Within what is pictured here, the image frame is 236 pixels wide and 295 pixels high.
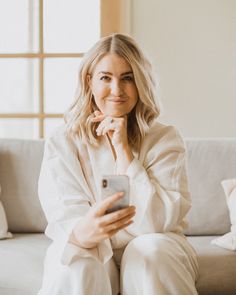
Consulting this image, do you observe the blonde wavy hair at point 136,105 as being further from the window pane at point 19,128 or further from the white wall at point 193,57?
the window pane at point 19,128

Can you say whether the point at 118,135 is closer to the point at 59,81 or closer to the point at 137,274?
the point at 137,274

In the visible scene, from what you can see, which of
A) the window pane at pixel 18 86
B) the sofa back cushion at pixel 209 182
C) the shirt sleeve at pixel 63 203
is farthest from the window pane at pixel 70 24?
the shirt sleeve at pixel 63 203

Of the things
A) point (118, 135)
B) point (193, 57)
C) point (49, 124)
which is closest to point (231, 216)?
point (118, 135)

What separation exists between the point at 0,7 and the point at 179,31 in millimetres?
1004

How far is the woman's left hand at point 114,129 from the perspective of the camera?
1957 mm

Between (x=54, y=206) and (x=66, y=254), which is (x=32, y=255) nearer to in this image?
(x=54, y=206)

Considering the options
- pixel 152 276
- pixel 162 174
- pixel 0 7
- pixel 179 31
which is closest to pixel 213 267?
pixel 162 174

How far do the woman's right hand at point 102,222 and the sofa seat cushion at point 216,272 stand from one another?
0.48 meters

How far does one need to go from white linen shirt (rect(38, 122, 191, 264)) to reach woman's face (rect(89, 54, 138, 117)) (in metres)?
0.12

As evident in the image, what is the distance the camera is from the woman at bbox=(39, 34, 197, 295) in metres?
1.64

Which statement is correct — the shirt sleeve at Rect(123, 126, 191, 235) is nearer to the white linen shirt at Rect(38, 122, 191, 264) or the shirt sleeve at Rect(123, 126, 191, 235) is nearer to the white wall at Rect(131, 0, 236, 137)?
the white linen shirt at Rect(38, 122, 191, 264)

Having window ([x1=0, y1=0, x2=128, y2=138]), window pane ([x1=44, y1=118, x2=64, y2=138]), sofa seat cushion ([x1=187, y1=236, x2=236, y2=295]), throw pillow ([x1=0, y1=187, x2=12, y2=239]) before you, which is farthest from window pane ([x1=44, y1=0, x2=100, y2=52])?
sofa seat cushion ([x1=187, y1=236, x2=236, y2=295])

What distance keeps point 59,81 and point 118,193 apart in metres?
1.83

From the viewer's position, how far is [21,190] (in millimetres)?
2572
